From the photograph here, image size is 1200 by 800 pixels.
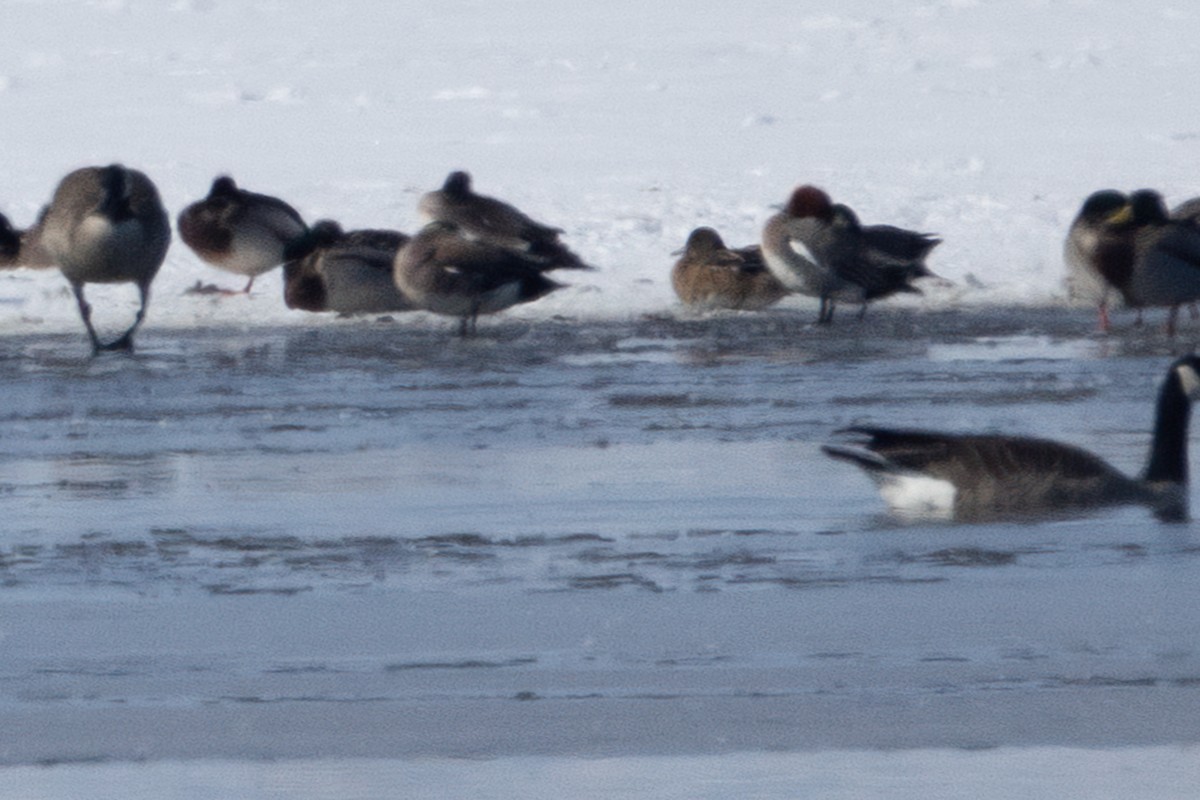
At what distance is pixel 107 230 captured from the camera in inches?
503

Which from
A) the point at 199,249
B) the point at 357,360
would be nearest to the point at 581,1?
the point at 199,249

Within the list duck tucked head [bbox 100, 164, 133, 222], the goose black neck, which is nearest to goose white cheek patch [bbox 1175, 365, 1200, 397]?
the goose black neck

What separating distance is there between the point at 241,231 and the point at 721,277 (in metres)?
3.53

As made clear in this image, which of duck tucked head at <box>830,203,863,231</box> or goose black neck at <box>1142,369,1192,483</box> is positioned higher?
duck tucked head at <box>830,203,863,231</box>

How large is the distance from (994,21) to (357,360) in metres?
18.1

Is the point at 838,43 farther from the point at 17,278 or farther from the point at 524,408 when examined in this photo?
the point at 524,408

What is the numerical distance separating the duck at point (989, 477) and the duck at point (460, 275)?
615 centimetres

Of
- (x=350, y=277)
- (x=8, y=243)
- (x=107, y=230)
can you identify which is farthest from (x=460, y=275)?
(x=8, y=243)

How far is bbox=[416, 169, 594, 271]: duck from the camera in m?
15.4

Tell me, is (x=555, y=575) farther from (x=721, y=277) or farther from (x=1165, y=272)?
(x=721, y=277)

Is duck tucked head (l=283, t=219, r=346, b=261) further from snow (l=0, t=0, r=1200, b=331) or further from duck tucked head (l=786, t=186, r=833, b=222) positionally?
duck tucked head (l=786, t=186, r=833, b=222)

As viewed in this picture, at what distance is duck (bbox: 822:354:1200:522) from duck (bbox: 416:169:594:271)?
799cm

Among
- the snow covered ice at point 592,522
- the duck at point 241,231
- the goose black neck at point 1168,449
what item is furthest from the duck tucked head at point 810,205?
the goose black neck at point 1168,449

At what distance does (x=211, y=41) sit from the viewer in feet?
90.2
